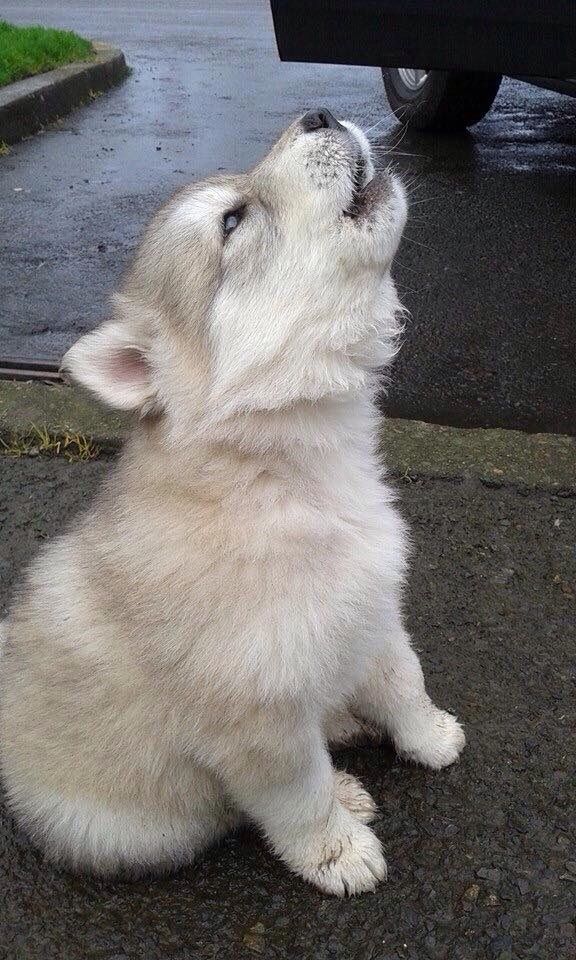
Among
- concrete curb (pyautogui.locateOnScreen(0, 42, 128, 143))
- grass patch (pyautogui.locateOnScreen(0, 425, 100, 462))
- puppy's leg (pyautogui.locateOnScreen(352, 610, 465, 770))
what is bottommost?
puppy's leg (pyautogui.locateOnScreen(352, 610, 465, 770))

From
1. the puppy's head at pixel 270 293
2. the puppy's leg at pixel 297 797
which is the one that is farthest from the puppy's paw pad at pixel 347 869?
the puppy's head at pixel 270 293

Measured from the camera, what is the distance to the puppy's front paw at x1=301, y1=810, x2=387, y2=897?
212 cm

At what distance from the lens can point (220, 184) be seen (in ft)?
6.79

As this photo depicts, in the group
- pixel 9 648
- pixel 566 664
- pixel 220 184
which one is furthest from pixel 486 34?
pixel 9 648

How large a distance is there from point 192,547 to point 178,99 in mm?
8445

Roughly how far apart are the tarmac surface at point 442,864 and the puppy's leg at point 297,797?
0.08 metres

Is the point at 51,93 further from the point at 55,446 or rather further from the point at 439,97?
the point at 55,446

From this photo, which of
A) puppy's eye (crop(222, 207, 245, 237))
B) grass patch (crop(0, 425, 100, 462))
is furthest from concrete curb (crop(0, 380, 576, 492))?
puppy's eye (crop(222, 207, 245, 237))

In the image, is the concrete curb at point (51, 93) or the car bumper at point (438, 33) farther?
the concrete curb at point (51, 93)

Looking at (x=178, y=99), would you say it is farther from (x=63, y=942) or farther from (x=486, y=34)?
(x=63, y=942)

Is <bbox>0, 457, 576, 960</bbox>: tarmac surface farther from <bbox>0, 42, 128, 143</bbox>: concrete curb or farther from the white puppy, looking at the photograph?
<bbox>0, 42, 128, 143</bbox>: concrete curb

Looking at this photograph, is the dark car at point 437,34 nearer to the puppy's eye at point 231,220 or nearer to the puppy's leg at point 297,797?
the puppy's eye at point 231,220

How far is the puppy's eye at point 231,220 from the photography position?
6.31ft

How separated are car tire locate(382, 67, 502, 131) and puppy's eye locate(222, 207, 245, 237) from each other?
482 cm
